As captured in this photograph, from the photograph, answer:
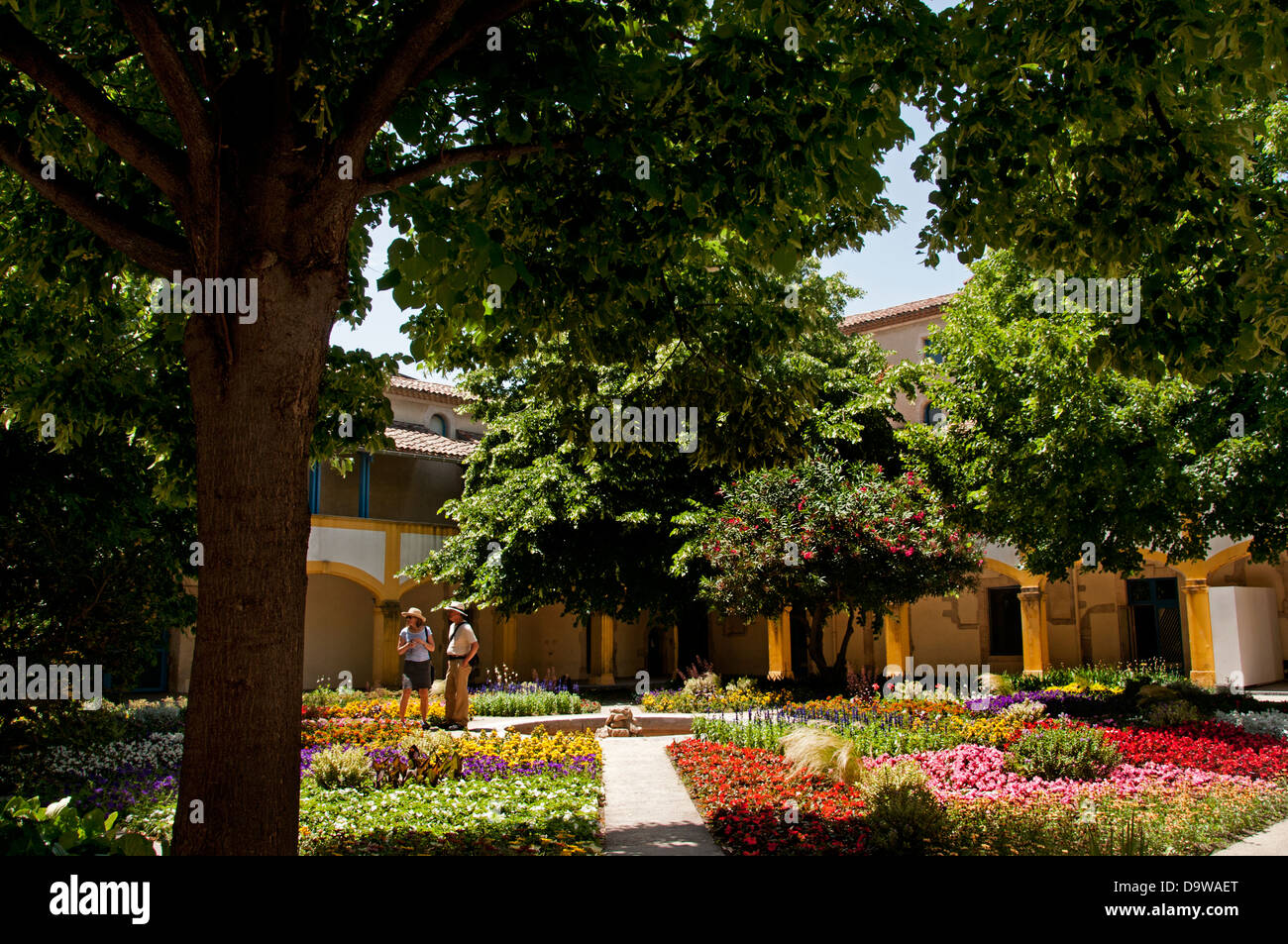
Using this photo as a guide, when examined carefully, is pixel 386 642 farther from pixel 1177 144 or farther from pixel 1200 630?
pixel 1177 144

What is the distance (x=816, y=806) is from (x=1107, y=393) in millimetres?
8346

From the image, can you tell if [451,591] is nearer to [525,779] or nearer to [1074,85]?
[525,779]

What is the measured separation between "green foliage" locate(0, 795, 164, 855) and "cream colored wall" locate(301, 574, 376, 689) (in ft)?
60.5

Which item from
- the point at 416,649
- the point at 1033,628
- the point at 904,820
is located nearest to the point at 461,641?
the point at 416,649

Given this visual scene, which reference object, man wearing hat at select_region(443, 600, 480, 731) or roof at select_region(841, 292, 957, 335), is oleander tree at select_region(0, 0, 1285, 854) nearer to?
man wearing hat at select_region(443, 600, 480, 731)

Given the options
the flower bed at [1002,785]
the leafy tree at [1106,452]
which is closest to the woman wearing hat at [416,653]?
the flower bed at [1002,785]

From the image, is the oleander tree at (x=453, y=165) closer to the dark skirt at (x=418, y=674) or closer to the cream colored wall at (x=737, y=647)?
the dark skirt at (x=418, y=674)

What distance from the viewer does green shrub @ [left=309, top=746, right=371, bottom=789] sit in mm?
8172

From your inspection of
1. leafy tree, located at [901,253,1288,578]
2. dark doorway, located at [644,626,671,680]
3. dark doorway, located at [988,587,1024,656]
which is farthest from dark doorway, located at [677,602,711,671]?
leafy tree, located at [901,253,1288,578]

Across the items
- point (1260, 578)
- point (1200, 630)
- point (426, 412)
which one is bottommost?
point (1200, 630)

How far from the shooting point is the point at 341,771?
8219 mm

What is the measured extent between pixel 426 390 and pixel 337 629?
7569 mm

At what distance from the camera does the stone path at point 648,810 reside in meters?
6.25

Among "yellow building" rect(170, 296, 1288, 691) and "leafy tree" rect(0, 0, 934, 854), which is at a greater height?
"leafy tree" rect(0, 0, 934, 854)
